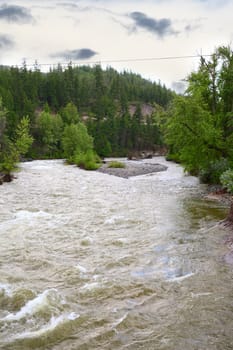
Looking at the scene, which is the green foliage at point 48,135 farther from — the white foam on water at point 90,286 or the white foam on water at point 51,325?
the white foam on water at point 51,325

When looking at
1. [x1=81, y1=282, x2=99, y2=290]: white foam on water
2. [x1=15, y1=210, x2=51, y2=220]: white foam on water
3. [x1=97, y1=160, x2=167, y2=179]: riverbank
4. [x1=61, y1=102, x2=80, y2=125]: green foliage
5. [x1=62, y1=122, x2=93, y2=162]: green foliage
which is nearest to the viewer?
[x1=81, y1=282, x2=99, y2=290]: white foam on water

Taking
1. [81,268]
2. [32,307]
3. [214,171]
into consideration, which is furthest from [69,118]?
[32,307]

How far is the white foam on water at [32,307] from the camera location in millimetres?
5781

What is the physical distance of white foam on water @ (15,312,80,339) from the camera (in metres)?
5.23

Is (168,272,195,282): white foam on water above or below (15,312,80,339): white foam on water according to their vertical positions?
below

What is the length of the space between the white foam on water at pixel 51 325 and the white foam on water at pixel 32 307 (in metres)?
0.43

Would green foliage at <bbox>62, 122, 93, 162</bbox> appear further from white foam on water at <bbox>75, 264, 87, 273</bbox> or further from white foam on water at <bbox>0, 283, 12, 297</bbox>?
white foam on water at <bbox>0, 283, 12, 297</bbox>

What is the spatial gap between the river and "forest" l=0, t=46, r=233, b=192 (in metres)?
5.19

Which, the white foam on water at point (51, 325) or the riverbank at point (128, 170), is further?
the riverbank at point (128, 170)

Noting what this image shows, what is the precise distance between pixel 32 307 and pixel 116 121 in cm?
10095

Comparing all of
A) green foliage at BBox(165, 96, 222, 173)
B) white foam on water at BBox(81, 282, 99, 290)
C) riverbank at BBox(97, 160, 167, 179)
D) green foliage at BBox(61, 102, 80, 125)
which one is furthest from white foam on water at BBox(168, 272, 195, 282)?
green foliage at BBox(61, 102, 80, 125)

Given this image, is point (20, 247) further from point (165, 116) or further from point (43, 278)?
point (165, 116)

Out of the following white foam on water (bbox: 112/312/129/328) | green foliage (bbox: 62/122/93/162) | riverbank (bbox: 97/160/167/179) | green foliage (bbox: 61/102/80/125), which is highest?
green foliage (bbox: 61/102/80/125)

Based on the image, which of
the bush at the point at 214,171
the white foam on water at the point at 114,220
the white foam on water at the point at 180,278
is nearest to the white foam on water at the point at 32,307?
the white foam on water at the point at 180,278
